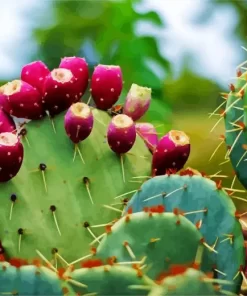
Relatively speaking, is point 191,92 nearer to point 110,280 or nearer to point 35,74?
point 35,74

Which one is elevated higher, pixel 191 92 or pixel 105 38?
pixel 105 38

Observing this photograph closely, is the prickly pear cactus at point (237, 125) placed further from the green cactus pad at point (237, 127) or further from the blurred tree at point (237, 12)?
the blurred tree at point (237, 12)

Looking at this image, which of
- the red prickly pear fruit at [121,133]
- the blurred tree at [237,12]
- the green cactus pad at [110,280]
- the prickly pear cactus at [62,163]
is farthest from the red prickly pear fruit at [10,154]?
the blurred tree at [237,12]

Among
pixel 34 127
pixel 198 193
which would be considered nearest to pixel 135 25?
pixel 34 127

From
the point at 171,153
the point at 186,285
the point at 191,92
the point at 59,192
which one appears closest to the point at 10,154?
the point at 59,192

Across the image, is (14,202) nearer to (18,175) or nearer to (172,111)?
(18,175)

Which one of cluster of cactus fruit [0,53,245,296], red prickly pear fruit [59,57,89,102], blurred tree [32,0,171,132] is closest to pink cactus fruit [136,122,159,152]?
cluster of cactus fruit [0,53,245,296]
